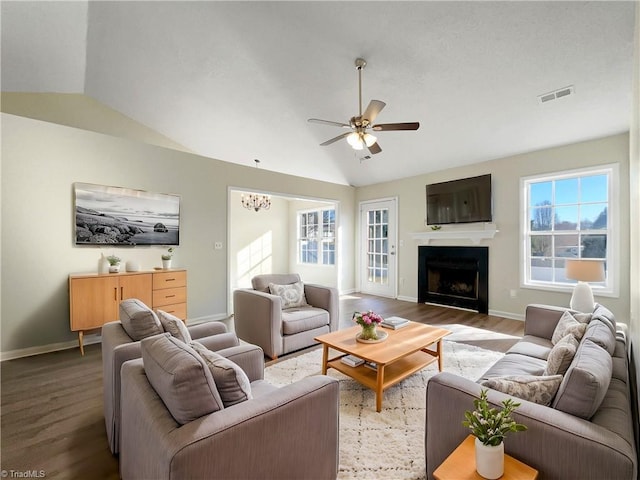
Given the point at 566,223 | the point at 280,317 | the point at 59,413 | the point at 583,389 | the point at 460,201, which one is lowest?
the point at 59,413

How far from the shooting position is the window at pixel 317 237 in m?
7.39

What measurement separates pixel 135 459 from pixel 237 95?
13.3ft

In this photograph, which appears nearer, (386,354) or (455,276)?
(386,354)

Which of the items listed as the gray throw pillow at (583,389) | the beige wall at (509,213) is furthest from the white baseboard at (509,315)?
the gray throw pillow at (583,389)

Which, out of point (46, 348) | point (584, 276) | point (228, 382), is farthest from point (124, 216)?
point (584, 276)

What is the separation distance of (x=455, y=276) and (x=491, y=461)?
15.8 ft

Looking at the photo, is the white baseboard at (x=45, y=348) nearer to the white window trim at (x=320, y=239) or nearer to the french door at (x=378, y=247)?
the white window trim at (x=320, y=239)

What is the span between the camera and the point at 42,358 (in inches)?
125

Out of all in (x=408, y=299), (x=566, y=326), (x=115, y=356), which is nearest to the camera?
(x=115, y=356)

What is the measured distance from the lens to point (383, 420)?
2037mm

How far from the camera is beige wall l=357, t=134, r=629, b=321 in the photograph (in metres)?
3.80

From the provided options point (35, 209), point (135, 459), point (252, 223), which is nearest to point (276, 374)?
point (135, 459)

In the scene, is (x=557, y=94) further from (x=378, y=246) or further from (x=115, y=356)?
(x=115, y=356)

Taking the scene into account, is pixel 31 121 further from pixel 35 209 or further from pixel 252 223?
pixel 252 223
